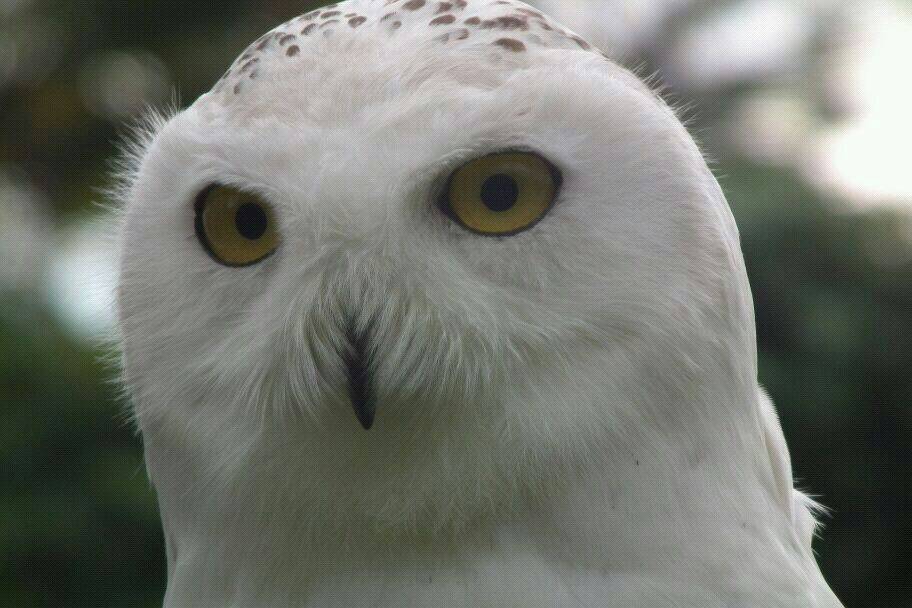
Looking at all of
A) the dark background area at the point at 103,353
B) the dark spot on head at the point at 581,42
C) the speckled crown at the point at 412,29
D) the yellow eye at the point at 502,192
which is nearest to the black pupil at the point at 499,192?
the yellow eye at the point at 502,192

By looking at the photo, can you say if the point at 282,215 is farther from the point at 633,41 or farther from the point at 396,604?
the point at 633,41

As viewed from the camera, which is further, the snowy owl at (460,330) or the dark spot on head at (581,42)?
the dark spot on head at (581,42)

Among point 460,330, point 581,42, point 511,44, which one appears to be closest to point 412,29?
point 511,44

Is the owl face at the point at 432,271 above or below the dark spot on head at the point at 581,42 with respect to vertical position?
below

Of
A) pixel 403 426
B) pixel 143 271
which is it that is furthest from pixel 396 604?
pixel 143 271

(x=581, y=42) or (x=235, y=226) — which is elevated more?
(x=581, y=42)

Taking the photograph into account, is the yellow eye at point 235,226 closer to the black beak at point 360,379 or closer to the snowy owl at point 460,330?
the snowy owl at point 460,330

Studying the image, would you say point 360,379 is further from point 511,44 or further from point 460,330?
point 511,44
